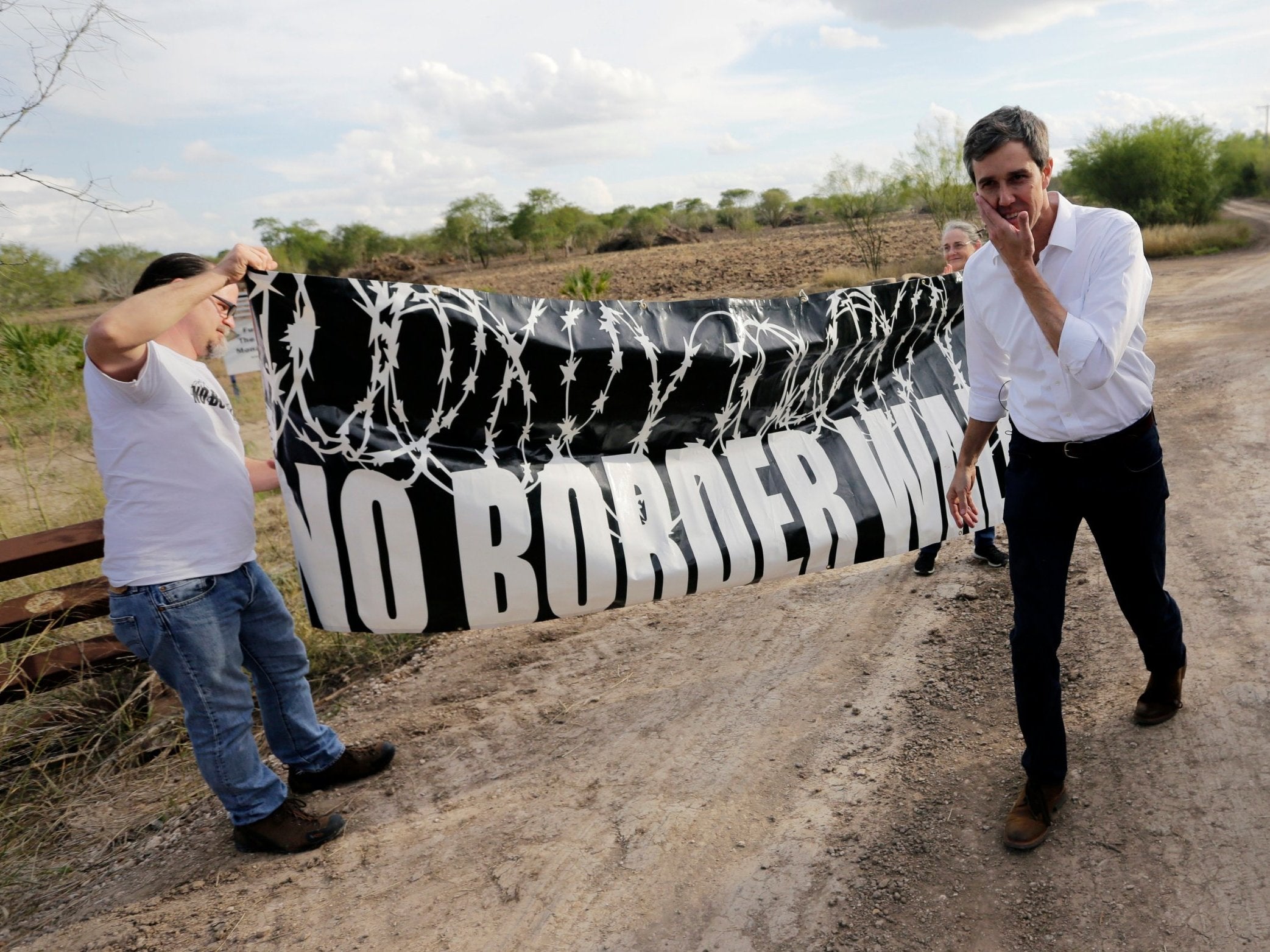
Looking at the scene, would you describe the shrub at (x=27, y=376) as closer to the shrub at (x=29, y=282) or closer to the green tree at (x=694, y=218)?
the shrub at (x=29, y=282)

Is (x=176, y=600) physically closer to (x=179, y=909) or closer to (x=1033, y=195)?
(x=179, y=909)

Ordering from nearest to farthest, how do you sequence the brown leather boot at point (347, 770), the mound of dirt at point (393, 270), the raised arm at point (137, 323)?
the raised arm at point (137, 323) → the brown leather boot at point (347, 770) → the mound of dirt at point (393, 270)

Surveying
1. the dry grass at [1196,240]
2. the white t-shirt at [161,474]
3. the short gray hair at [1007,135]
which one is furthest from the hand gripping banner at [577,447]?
the dry grass at [1196,240]

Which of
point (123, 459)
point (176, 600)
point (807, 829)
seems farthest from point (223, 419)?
point (807, 829)

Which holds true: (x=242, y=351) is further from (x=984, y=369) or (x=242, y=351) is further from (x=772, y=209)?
(x=772, y=209)

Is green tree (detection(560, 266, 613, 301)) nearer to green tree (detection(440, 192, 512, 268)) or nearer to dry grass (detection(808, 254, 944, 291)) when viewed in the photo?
dry grass (detection(808, 254, 944, 291))

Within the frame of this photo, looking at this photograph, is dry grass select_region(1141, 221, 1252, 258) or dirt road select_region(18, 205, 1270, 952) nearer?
dirt road select_region(18, 205, 1270, 952)

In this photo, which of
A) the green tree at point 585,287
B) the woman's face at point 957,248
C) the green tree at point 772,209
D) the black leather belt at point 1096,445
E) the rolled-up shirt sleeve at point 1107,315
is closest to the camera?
the rolled-up shirt sleeve at point 1107,315

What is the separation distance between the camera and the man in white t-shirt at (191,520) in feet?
9.61

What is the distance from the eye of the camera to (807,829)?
3.25 m

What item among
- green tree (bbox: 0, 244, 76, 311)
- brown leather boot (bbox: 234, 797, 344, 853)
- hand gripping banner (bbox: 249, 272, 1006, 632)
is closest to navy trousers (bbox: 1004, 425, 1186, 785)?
hand gripping banner (bbox: 249, 272, 1006, 632)

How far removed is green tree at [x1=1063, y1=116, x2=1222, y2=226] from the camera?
3014cm

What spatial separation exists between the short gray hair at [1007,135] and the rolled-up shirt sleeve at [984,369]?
1.73 ft

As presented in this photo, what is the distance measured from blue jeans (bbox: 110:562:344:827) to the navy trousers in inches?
111
